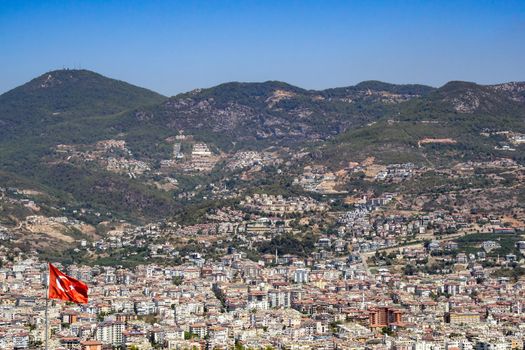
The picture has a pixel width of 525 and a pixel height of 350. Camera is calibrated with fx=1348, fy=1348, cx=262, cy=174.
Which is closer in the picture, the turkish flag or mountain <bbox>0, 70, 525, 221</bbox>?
the turkish flag

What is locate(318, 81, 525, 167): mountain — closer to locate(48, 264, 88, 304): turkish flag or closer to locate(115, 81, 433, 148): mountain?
locate(115, 81, 433, 148): mountain

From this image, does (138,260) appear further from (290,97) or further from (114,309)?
(290,97)

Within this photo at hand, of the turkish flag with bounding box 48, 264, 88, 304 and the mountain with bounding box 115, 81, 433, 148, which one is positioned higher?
the mountain with bounding box 115, 81, 433, 148

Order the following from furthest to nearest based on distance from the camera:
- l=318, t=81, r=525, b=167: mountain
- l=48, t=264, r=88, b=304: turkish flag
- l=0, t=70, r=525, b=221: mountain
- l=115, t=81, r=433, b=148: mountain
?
l=115, t=81, r=433, b=148: mountain < l=0, t=70, r=525, b=221: mountain < l=318, t=81, r=525, b=167: mountain < l=48, t=264, r=88, b=304: turkish flag

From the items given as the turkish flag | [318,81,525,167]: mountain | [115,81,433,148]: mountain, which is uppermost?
[115,81,433,148]: mountain

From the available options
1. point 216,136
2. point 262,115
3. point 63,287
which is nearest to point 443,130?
point 216,136

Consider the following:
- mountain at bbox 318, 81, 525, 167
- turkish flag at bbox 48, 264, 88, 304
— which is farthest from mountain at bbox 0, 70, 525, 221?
turkish flag at bbox 48, 264, 88, 304

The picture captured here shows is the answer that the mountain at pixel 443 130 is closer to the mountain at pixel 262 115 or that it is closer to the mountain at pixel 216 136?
the mountain at pixel 216 136

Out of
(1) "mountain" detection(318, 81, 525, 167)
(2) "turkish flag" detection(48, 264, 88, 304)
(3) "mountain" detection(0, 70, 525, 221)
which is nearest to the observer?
(2) "turkish flag" detection(48, 264, 88, 304)
